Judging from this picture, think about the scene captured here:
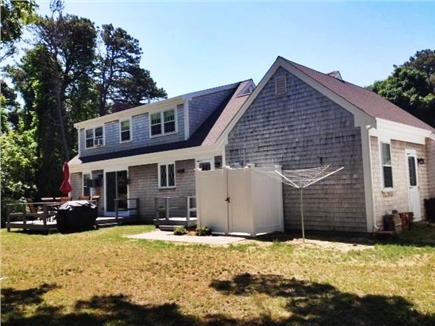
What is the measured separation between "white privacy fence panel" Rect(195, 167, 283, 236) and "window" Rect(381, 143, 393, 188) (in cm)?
323

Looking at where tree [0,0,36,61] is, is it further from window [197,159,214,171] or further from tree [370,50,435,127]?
tree [370,50,435,127]

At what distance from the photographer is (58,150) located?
3369 centimetres

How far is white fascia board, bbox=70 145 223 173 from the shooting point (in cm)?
1678

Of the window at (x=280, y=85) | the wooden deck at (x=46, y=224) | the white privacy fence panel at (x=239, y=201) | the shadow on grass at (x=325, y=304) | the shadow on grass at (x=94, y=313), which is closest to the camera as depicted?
the shadow on grass at (x=325, y=304)

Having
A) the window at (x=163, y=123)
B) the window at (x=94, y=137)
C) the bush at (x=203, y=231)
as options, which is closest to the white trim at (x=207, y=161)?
the window at (x=163, y=123)

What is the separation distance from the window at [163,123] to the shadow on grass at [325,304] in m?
13.4

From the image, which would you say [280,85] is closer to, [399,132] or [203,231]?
[399,132]

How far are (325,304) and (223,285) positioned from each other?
1.80 m

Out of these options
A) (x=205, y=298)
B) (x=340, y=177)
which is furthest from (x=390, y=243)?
(x=205, y=298)

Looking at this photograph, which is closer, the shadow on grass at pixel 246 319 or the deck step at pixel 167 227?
the shadow on grass at pixel 246 319

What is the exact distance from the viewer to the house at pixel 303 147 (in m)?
12.0

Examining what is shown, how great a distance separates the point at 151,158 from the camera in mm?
18688

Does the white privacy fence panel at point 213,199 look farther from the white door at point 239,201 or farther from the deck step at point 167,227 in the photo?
the deck step at point 167,227

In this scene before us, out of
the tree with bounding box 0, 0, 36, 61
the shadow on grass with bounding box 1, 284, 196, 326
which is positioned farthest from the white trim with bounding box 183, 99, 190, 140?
the shadow on grass with bounding box 1, 284, 196, 326
